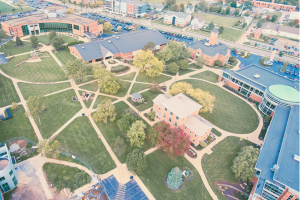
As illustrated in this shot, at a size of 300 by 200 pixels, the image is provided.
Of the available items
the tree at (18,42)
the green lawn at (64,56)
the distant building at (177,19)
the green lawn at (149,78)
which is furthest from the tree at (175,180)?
the distant building at (177,19)

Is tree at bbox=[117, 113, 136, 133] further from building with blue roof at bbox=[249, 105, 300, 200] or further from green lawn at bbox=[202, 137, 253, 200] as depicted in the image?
building with blue roof at bbox=[249, 105, 300, 200]

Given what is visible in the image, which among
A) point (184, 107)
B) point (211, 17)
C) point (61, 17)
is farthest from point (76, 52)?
point (211, 17)

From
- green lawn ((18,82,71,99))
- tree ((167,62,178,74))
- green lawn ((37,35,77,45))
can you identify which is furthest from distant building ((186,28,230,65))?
green lawn ((37,35,77,45))

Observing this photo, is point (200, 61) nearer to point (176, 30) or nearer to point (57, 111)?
point (176, 30)

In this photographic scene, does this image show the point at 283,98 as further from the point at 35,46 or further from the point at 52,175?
the point at 35,46

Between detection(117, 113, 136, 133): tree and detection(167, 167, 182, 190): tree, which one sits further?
detection(117, 113, 136, 133): tree
